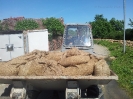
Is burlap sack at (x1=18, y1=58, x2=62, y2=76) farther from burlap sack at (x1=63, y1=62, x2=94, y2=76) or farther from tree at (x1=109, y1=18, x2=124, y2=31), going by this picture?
tree at (x1=109, y1=18, x2=124, y2=31)

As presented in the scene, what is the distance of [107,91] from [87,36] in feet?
7.15

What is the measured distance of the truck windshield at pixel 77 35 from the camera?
6585mm

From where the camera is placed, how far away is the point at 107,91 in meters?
7.01

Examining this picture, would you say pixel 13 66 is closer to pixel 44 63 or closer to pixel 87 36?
pixel 44 63

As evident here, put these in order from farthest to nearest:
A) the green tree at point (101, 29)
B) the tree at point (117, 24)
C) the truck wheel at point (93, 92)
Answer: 1. the tree at point (117, 24)
2. the green tree at point (101, 29)
3. the truck wheel at point (93, 92)

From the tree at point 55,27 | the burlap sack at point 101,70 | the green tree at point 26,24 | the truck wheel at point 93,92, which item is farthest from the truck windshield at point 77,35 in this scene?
the green tree at point 26,24

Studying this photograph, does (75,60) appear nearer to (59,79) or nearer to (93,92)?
(59,79)

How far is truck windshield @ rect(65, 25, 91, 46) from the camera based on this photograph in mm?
6585

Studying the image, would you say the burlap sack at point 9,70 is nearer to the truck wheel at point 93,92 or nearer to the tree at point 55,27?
the truck wheel at point 93,92

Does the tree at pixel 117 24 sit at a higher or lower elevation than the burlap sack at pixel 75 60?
higher

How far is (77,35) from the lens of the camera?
22.1 ft

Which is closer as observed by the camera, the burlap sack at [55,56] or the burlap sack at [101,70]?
the burlap sack at [101,70]

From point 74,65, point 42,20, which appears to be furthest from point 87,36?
point 42,20

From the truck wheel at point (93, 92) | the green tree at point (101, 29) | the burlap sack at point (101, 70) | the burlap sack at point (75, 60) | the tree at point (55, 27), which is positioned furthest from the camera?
the green tree at point (101, 29)
